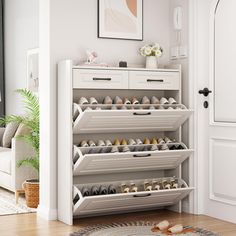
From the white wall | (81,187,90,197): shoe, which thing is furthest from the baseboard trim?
the white wall

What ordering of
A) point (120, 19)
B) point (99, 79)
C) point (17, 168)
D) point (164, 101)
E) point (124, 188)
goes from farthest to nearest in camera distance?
point (17, 168), point (120, 19), point (164, 101), point (124, 188), point (99, 79)

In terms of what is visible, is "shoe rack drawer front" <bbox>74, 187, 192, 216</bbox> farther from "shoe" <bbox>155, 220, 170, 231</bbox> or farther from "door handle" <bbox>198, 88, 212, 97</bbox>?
"door handle" <bbox>198, 88, 212, 97</bbox>

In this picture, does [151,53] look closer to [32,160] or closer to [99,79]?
[99,79]

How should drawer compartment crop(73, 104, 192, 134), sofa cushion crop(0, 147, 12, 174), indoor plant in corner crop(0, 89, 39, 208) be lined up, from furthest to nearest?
1. sofa cushion crop(0, 147, 12, 174)
2. indoor plant in corner crop(0, 89, 39, 208)
3. drawer compartment crop(73, 104, 192, 134)

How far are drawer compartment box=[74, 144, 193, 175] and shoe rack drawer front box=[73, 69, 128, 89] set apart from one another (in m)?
0.55

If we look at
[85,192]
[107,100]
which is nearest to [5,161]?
[85,192]

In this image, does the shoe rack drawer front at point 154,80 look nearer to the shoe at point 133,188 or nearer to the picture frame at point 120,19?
the picture frame at point 120,19

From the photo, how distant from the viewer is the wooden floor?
463 centimetres

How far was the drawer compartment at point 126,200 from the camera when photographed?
4.82 m

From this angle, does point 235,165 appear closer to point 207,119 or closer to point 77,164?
point 207,119

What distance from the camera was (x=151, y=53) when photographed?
532 centimetres

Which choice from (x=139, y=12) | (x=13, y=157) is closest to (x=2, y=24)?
(x=13, y=157)

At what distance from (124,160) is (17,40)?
398cm

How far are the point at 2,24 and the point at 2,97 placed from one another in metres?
1.15
